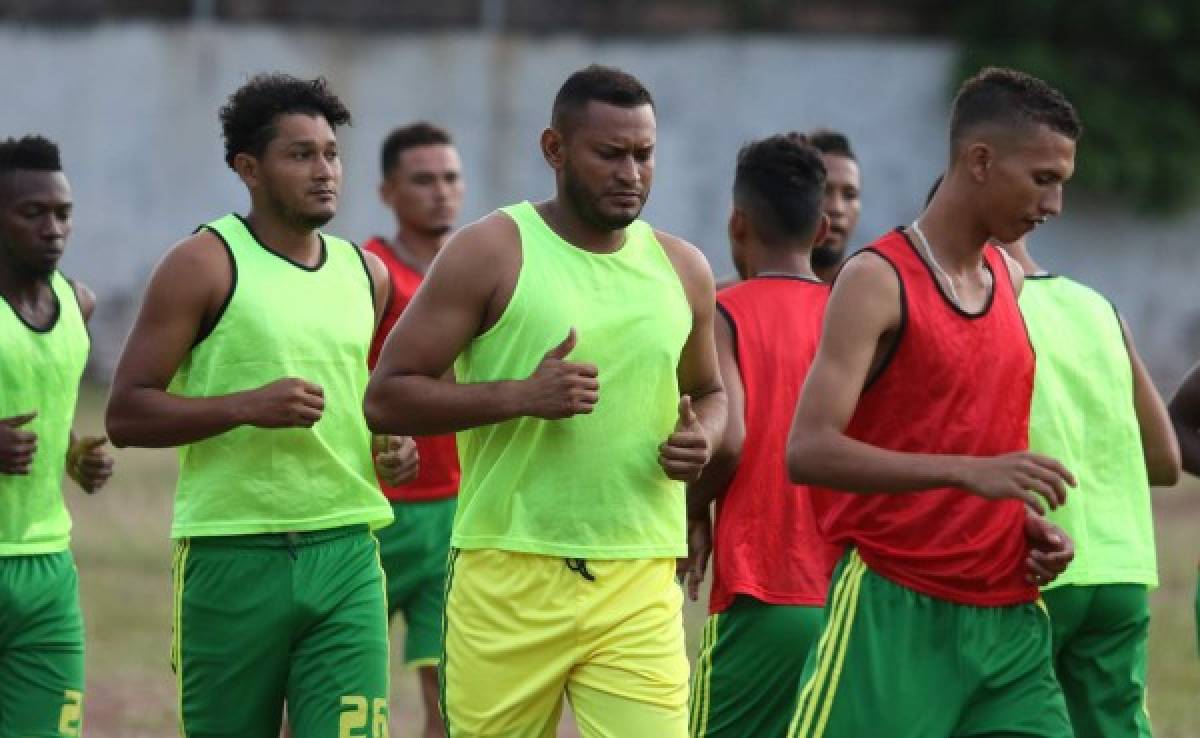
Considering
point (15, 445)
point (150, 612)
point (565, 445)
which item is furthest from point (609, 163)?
point (150, 612)

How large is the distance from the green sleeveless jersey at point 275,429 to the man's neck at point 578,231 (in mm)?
1067

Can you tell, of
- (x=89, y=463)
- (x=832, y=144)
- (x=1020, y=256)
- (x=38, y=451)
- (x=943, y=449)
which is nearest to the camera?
(x=943, y=449)

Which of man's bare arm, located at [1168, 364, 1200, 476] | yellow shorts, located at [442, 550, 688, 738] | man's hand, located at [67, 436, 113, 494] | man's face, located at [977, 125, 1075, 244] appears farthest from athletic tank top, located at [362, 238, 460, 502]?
man's face, located at [977, 125, 1075, 244]

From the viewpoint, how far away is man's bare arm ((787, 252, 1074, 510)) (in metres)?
5.81

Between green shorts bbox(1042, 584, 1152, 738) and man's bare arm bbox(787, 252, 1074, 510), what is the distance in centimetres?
158

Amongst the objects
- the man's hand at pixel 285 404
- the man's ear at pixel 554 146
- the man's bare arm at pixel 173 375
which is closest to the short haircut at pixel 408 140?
the man's bare arm at pixel 173 375

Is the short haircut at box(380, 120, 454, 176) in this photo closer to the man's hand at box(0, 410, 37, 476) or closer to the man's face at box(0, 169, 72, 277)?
the man's face at box(0, 169, 72, 277)

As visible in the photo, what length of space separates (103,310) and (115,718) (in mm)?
21640

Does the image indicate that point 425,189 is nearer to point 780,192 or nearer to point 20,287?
point 20,287

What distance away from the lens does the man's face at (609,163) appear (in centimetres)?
653

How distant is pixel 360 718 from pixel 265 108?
2.05 meters

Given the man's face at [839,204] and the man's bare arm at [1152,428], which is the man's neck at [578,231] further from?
the man's face at [839,204]

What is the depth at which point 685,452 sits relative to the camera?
649cm

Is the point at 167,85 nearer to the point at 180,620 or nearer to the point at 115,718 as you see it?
the point at 115,718
